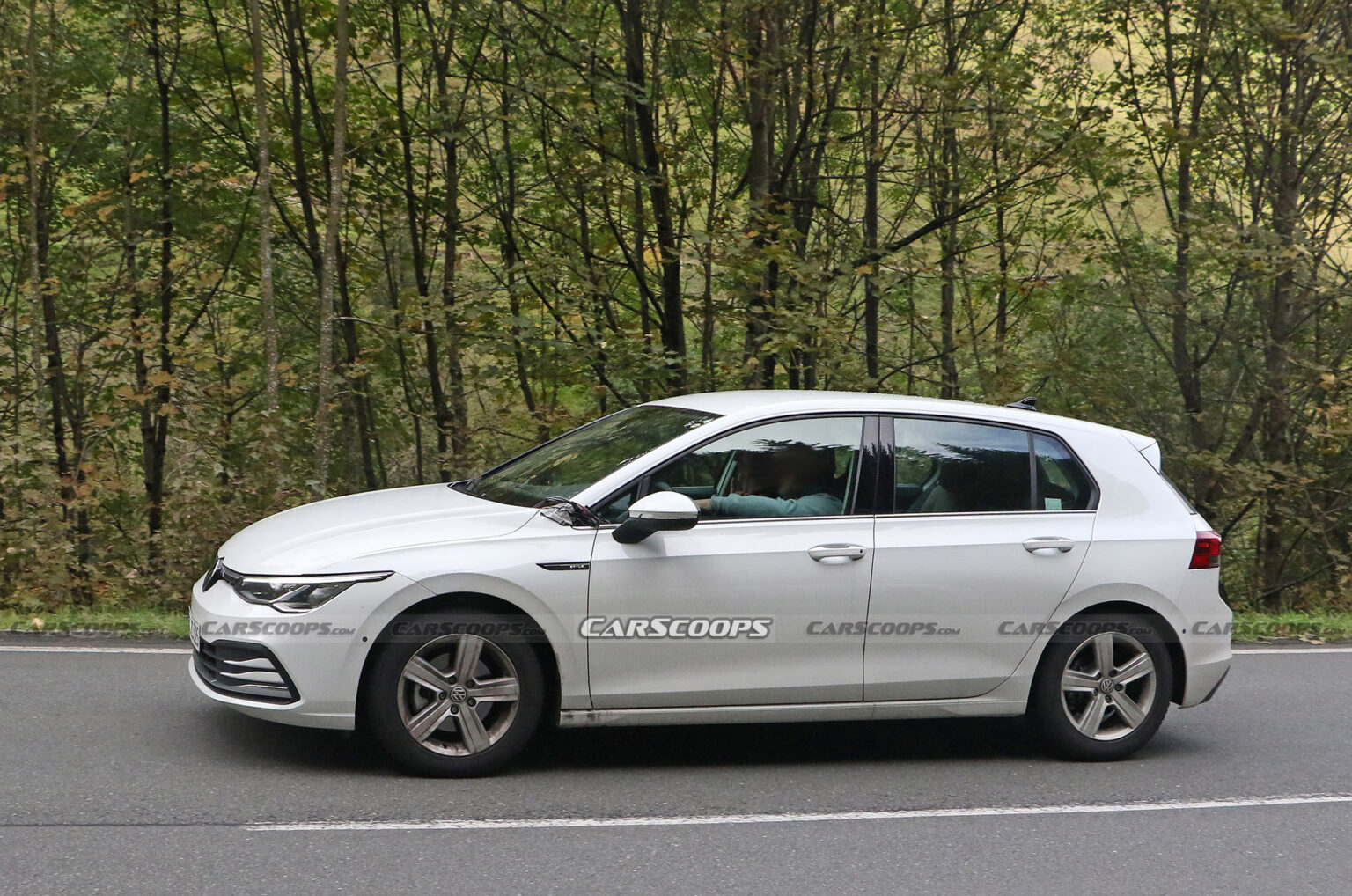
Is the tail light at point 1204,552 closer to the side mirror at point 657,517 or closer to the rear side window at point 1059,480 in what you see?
the rear side window at point 1059,480

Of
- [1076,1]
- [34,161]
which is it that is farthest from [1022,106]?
[34,161]

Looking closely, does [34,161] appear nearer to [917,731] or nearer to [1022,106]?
[1022,106]

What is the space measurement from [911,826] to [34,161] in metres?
12.6

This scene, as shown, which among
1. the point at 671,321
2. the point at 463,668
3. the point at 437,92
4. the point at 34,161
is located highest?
the point at 437,92

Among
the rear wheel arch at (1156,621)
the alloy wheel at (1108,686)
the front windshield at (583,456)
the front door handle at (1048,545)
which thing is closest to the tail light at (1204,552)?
the rear wheel arch at (1156,621)

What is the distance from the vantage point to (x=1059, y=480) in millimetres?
6570

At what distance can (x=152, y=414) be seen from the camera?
17.4 m

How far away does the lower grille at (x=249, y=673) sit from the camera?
17.8ft

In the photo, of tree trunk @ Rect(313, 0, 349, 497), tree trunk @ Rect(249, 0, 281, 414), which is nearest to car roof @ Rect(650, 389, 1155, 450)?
tree trunk @ Rect(313, 0, 349, 497)

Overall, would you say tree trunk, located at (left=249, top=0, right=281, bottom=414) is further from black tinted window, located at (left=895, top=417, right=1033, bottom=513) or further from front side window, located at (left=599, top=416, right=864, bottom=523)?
black tinted window, located at (left=895, top=417, right=1033, bottom=513)

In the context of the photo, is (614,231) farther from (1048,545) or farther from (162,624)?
(1048,545)

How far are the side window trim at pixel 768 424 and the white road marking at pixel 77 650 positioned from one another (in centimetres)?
366

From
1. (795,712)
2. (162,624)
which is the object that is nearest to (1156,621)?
(795,712)

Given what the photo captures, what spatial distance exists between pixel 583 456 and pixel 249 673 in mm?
1926
